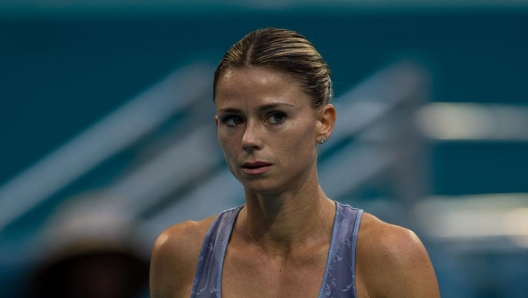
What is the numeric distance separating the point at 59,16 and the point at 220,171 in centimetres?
206

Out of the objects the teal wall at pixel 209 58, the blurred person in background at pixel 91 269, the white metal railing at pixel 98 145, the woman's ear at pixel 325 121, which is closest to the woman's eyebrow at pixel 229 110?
the woman's ear at pixel 325 121

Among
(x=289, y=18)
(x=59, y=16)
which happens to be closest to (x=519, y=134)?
(x=289, y=18)

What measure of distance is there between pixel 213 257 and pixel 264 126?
433mm

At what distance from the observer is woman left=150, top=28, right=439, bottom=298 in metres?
2.41

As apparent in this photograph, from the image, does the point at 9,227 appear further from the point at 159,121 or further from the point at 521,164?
the point at 521,164

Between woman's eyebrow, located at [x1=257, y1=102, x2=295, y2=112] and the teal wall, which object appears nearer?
woman's eyebrow, located at [x1=257, y1=102, x2=295, y2=112]

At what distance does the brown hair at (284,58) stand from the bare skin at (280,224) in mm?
24

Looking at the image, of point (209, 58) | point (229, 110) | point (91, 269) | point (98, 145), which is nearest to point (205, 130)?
point (98, 145)

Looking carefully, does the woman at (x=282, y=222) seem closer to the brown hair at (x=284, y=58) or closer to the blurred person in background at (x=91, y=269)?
the brown hair at (x=284, y=58)

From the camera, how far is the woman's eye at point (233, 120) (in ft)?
8.05

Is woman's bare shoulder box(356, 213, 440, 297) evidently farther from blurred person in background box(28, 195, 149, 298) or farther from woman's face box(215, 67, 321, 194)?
blurred person in background box(28, 195, 149, 298)

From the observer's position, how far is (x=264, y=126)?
242 centimetres

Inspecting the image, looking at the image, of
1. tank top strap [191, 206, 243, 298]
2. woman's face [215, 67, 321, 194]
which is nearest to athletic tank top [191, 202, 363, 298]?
tank top strap [191, 206, 243, 298]

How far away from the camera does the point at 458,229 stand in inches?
178
